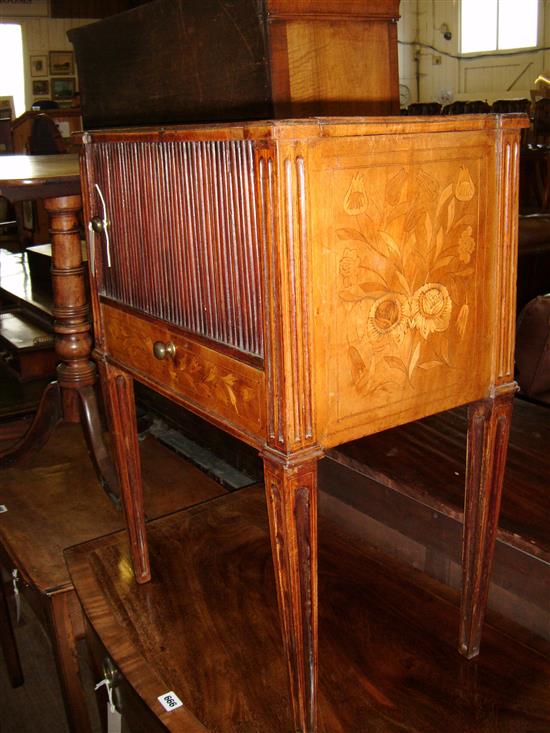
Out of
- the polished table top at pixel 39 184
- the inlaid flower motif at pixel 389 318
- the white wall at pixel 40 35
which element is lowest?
the inlaid flower motif at pixel 389 318

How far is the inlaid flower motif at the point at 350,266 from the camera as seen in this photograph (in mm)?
919

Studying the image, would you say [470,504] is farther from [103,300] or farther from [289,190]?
[103,300]

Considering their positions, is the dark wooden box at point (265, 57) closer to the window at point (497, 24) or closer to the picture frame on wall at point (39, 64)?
the window at point (497, 24)

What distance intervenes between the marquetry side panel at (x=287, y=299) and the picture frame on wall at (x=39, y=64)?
504 inches

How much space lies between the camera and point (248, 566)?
5.11 feet

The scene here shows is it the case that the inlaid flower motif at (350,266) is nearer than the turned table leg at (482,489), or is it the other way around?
the inlaid flower motif at (350,266)

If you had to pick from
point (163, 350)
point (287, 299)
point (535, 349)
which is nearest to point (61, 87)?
point (535, 349)

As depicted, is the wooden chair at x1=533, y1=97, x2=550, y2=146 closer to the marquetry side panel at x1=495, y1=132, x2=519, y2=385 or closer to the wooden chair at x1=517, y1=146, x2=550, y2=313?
the wooden chair at x1=517, y1=146, x2=550, y2=313

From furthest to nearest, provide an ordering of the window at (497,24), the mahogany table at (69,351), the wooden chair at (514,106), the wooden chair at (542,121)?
the window at (497,24), the wooden chair at (514,106), the wooden chair at (542,121), the mahogany table at (69,351)

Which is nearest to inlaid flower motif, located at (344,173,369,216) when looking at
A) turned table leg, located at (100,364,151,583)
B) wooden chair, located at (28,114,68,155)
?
turned table leg, located at (100,364,151,583)

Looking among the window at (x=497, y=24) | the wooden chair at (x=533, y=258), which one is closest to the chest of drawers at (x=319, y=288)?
the wooden chair at (x=533, y=258)

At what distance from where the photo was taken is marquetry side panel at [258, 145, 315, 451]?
33.7 inches

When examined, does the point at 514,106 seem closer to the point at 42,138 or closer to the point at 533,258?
the point at 42,138

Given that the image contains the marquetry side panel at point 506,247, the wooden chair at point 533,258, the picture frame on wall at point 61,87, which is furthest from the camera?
the picture frame on wall at point 61,87
